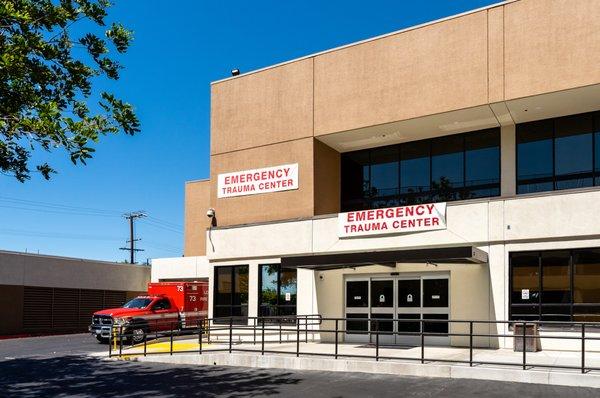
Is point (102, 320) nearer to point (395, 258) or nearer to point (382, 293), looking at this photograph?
point (382, 293)

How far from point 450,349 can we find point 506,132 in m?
7.49

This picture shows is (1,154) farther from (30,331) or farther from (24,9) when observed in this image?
(30,331)

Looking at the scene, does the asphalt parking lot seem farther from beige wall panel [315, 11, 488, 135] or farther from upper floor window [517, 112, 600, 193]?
beige wall panel [315, 11, 488, 135]

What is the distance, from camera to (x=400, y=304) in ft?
68.4

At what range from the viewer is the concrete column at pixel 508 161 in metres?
20.8

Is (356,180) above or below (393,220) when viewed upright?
above

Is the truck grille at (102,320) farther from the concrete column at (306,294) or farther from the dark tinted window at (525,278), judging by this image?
the dark tinted window at (525,278)

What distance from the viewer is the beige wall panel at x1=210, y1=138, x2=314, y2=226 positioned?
2359 centimetres

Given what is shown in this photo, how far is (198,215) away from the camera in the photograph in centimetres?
3325

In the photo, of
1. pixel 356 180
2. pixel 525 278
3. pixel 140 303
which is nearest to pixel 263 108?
pixel 356 180

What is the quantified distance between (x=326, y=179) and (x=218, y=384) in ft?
38.0

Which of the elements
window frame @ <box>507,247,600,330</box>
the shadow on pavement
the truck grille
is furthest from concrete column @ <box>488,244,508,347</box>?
the truck grille

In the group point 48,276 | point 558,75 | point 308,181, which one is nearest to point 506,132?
point 558,75

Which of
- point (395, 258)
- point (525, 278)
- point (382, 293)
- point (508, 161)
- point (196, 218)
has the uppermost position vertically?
point (508, 161)
